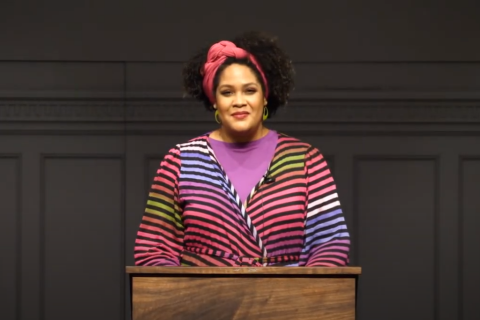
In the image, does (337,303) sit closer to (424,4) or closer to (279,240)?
(279,240)

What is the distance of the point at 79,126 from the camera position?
4.07 meters

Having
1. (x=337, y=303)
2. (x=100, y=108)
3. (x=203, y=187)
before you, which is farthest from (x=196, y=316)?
(x=100, y=108)

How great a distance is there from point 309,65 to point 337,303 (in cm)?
228

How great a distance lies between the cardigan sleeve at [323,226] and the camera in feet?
7.02

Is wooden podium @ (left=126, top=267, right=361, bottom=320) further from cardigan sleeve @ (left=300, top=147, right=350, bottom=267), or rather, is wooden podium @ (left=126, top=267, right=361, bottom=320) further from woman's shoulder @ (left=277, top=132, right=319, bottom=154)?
woman's shoulder @ (left=277, top=132, right=319, bottom=154)

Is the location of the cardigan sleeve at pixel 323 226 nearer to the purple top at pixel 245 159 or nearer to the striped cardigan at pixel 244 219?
the striped cardigan at pixel 244 219

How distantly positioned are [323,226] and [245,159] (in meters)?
0.22

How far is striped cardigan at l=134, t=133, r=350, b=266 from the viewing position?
2135mm

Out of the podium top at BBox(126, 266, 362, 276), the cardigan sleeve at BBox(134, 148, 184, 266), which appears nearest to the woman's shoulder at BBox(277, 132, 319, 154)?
the cardigan sleeve at BBox(134, 148, 184, 266)

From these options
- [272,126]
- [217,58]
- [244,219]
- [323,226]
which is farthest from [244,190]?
[272,126]

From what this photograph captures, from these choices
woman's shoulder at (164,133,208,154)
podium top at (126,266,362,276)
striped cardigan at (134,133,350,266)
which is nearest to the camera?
podium top at (126,266,362,276)

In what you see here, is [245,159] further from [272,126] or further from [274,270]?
[272,126]

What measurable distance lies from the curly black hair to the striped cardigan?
139 millimetres

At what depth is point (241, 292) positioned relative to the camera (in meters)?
1.85
